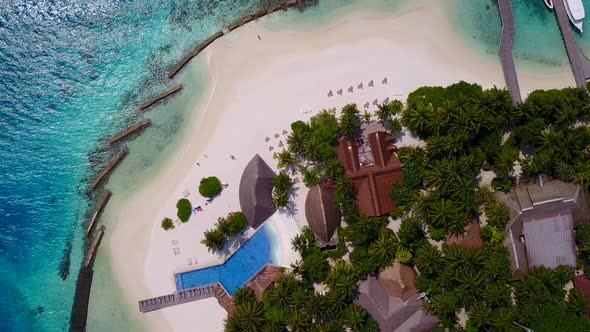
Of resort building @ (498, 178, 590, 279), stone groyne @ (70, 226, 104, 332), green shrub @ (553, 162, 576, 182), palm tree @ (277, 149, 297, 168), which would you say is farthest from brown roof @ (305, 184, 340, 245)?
stone groyne @ (70, 226, 104, 332)

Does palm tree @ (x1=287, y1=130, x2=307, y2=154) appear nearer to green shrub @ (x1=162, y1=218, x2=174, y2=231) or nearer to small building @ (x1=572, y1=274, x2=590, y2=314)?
green shrub @ (x1=162, y1=218, x2=174, y2=231)

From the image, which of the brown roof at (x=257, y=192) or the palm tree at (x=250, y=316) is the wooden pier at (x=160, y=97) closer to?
the brown roof at (x=257, y=192)

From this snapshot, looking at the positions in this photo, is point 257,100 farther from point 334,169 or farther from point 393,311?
point 393,311

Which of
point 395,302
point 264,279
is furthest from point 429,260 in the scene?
point 264,279

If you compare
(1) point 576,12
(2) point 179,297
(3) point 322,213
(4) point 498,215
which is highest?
(1) point 576,12

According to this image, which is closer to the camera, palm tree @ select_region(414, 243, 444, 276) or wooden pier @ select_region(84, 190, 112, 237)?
palm tree @ select_region(414, 243, 444, 276)

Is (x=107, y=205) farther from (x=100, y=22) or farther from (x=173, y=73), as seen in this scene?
(x=100, y=22)

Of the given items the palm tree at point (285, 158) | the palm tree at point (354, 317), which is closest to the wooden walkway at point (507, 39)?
the palm tree at point (285, 158)
